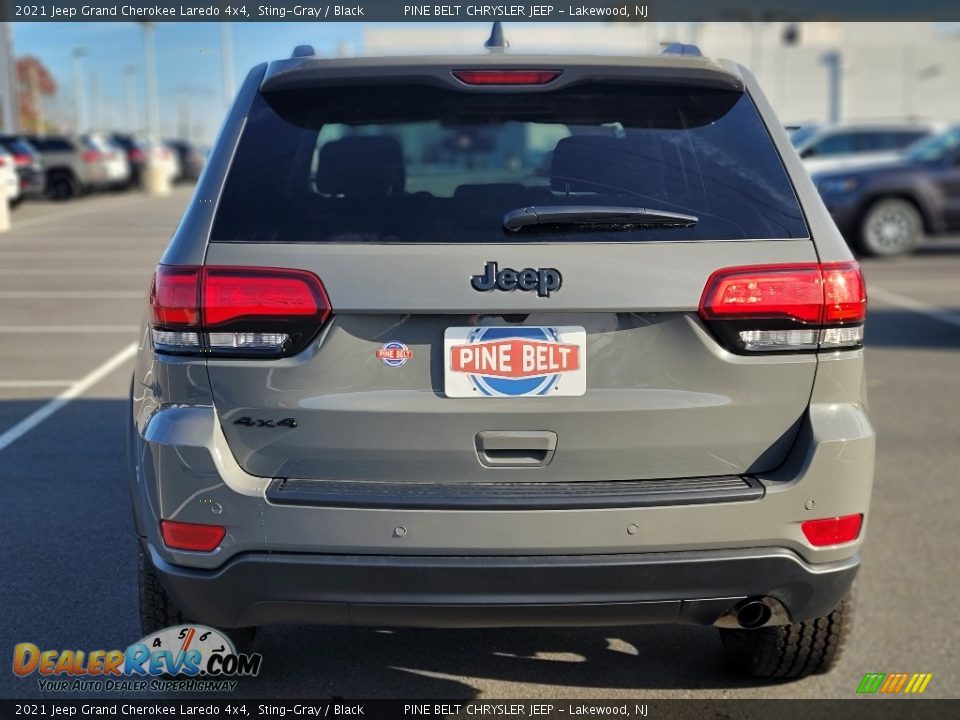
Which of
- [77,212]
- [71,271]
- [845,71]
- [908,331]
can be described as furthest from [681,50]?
[845,71]

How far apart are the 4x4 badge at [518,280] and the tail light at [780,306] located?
38 centimetres

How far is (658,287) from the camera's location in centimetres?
301

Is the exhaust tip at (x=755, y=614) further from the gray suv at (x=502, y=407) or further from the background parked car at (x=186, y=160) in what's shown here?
the background parked car at (x=186, y=160)

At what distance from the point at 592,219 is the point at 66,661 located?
7.16 ft

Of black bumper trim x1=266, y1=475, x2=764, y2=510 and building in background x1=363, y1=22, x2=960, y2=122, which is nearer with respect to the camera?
black bumper trim x1=266, y1=475, x2=764, y2=510

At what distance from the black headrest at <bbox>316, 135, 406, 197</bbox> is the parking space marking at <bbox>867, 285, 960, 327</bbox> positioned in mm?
8946

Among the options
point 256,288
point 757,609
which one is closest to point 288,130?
point 256,288

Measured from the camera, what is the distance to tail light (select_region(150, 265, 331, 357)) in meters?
2.99

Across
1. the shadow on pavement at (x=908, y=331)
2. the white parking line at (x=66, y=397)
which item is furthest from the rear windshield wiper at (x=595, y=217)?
the shadow on pavement at (x=908, y=331)

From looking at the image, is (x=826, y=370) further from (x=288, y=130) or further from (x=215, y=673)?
(x=215, y=673)

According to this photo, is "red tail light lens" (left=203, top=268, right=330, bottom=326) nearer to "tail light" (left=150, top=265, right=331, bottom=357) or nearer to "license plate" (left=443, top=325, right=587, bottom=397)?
"tail light" (left=150, top=265, right=331, bottom=357)

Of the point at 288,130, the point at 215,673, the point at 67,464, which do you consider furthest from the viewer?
the point at 67,464

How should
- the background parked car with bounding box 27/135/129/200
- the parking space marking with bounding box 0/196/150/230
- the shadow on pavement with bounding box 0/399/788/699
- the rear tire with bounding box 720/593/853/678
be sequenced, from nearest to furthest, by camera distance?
the rear tire with bounding box 720/593/853/678 → the shadow on pavement with bounding box 0/399/788/699 → the parking space marking with bounding box 0/196/150/230 → the background parked car with bounding box 27/135/129/200

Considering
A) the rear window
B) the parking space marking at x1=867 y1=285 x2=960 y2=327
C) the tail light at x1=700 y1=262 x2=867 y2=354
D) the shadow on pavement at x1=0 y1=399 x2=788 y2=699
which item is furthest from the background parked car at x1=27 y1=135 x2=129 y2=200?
the tail light at x1=700 y1=262 x2=867 y2=354
